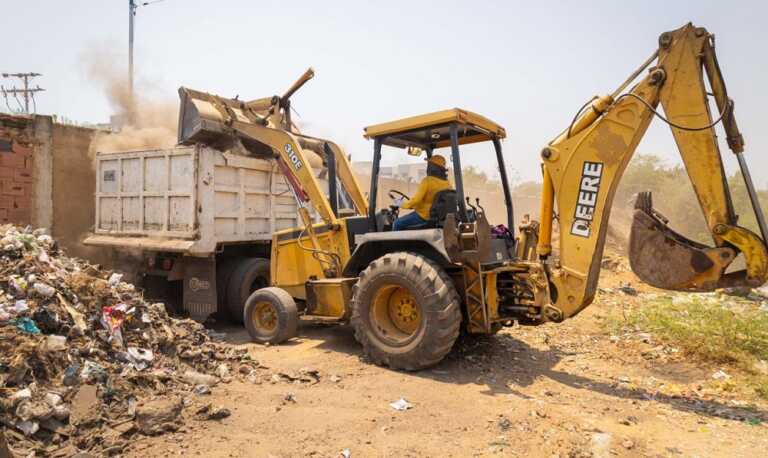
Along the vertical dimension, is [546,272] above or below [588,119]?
below

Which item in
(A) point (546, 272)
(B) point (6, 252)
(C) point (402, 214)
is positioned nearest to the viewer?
(A) point (546, 272)

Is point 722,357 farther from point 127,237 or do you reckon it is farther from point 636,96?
point 127,237

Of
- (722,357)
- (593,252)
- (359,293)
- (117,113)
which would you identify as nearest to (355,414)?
(359,293)

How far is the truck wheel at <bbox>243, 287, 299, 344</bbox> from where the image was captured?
5.80 metres

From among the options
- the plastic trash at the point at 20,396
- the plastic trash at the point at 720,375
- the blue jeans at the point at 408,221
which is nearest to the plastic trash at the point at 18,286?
the plastic trash at the point at 20,396

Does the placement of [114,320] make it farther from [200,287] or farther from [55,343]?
[200,287]

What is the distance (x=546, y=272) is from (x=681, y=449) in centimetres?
172

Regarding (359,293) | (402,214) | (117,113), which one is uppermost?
(117,113)

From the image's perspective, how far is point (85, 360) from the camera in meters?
3.99

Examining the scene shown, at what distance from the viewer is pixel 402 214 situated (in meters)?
5.58

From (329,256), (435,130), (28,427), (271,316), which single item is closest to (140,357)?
(28,427)

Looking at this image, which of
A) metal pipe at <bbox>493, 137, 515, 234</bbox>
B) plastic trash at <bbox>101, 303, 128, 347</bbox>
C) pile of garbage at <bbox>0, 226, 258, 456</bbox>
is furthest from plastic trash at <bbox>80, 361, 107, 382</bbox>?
metal pipe at <bbox>493, 137, 515, 234</bbox>

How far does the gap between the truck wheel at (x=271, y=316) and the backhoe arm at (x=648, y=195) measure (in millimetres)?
2777

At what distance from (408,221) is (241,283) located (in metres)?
3.05
